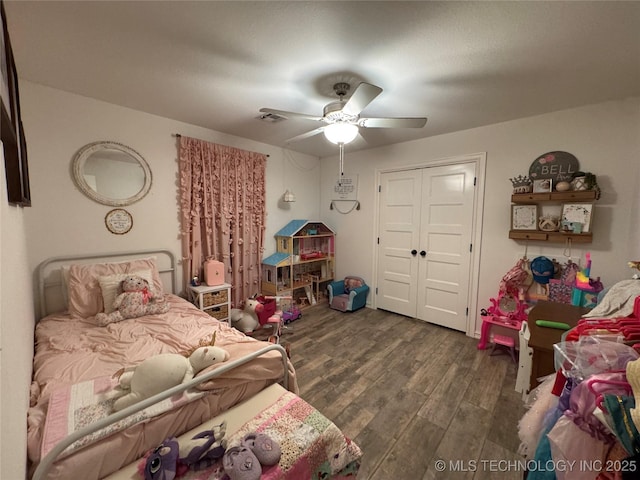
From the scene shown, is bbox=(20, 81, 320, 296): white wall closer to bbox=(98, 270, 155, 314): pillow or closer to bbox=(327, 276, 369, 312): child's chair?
bbox=(98, 270, 155, 314): pillow

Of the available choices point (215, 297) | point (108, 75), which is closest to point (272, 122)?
point (108, 75)

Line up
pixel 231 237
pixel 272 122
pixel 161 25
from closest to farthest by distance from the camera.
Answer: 1. pixel 161 25
2. pixel 272 122
3. pixel 231 237

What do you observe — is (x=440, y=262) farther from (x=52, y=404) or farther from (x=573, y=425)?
(x=52, y=404)

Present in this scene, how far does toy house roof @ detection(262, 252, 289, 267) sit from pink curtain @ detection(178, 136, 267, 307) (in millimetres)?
117

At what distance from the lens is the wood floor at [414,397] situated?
149cm

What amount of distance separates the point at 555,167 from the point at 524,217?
0.51 m

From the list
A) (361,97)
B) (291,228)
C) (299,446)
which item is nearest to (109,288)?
(299,446)

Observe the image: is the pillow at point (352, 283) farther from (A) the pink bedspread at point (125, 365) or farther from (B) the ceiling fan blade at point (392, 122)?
(B) the ceiling fan blade at point (392, 122)

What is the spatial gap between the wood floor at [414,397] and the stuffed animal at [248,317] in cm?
43

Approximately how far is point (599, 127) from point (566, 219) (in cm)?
81

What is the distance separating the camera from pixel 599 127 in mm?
2193

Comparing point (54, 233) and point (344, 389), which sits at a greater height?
point (54, 233)

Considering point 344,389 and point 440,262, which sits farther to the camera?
point 440,262

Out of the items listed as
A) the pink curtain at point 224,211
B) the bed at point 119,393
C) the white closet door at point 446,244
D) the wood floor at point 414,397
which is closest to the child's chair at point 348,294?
the wood floor at point 414,397
